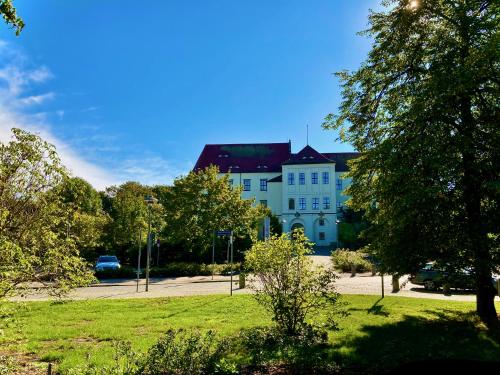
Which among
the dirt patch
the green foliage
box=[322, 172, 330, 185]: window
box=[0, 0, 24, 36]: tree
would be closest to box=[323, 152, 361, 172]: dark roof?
box=[322, 172, 330, 185]: window

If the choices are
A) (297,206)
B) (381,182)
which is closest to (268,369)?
(381,182)

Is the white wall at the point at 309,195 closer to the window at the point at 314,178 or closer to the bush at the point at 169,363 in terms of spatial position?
the window at the point at 314,178

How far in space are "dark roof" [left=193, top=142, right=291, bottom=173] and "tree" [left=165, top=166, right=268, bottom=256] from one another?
1392 inches

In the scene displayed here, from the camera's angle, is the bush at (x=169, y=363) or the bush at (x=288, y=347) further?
the bush at (x=288, y=347)

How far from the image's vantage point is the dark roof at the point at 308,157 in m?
69.8

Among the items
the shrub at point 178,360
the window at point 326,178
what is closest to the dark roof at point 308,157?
the window at point 326,178

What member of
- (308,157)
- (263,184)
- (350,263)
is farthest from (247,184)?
(350,263)

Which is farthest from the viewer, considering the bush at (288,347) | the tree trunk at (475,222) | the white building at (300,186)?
the white building at (300,186)

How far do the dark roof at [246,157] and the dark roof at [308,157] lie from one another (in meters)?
4.46

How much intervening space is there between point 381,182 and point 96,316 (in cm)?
957

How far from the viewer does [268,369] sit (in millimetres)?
7000

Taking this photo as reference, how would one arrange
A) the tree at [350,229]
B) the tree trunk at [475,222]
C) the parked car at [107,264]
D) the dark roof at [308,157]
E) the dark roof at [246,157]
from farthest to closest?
the dark roof at [246,157] < the dark roof at [308,157] < the tree at [350,229] < the parked car at [107,264] < the tree trunk at [475,222]

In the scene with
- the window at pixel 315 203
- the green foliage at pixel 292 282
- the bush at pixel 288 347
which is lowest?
the bush at pixel 288 347

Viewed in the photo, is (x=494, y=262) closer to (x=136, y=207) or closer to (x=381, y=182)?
(x=381, y=182)
